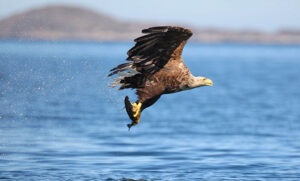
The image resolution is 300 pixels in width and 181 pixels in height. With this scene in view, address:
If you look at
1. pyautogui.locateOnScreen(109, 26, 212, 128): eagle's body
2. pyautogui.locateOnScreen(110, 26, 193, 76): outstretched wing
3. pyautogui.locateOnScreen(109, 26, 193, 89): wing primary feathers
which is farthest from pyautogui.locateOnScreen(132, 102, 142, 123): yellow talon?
pyautogui.locateOnScreen(110, 26, 193, 76): outstretched wing

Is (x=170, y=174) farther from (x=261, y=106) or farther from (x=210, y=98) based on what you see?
(x=210, y=98)

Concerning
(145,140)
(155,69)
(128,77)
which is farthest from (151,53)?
(145,140)

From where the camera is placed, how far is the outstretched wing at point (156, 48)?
780 centimetres

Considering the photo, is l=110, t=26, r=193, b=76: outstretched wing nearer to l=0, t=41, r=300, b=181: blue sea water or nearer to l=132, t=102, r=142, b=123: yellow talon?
l=132, t=102, r=142, b=123: yellow talon

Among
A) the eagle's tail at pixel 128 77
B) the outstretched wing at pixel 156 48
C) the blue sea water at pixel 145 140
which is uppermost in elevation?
the outstretched wing at pixel 156 48

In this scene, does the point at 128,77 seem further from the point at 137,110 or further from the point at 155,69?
the point at 137,110

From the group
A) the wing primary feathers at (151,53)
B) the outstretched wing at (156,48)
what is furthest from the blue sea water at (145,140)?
the outstretched wing at (156,48)

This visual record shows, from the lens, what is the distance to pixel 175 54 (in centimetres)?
827

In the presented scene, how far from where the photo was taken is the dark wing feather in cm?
780

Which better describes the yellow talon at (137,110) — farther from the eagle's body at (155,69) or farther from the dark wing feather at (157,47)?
the dark wing feather at (157,47)

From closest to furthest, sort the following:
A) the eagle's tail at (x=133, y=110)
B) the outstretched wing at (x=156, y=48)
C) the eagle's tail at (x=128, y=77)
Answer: the eagle's tail at (x=133, y=110), the outstretched wing at (x=156, y=48), the eagle's tail at (x=128, y=77)

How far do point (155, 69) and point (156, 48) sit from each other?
13.5 inches

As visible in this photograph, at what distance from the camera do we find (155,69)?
823 cm

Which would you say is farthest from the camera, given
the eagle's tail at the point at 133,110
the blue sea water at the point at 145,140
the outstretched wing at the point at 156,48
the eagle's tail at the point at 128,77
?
the blue sea water at the point at 145,140
